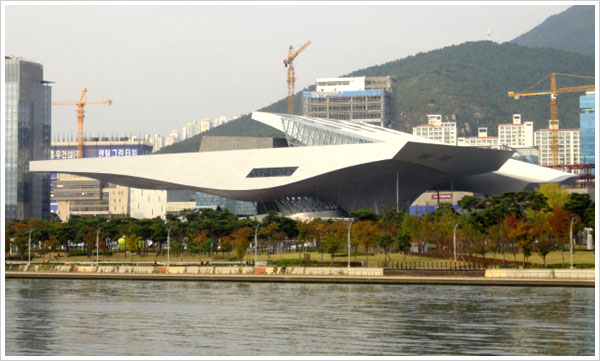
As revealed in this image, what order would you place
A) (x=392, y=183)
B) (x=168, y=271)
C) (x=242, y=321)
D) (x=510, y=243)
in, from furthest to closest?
1. (x=392, y=183)
2. (x=510, y=243)
3. (x=168, y=271)
4. (x=242, y=321)

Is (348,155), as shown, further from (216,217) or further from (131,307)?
(131,307)

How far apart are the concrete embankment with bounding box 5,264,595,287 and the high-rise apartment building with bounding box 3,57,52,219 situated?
11097 centimetres

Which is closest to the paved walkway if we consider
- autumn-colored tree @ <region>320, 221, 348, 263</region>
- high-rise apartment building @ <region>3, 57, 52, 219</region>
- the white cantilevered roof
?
autumn-colored tree @ <region>320, 221, 348, 263</region>

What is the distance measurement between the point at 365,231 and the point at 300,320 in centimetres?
3464

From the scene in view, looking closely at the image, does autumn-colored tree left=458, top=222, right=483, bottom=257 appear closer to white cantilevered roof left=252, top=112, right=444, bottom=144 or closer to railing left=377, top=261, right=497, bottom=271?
railing left=377, top=261, right=497, bottom=271

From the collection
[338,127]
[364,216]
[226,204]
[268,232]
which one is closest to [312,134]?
[338,127]

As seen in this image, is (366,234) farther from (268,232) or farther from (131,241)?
(131,241)

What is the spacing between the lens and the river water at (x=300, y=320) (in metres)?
41.1

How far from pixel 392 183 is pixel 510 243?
24405mm

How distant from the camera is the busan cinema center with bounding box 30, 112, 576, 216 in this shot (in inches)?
4171

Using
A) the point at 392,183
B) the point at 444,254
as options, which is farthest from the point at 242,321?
the point at 392,183

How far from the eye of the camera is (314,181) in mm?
108375

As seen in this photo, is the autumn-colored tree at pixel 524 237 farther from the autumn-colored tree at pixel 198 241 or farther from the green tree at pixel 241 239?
the autumn-colored tree at pixel 198 241

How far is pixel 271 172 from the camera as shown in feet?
362
